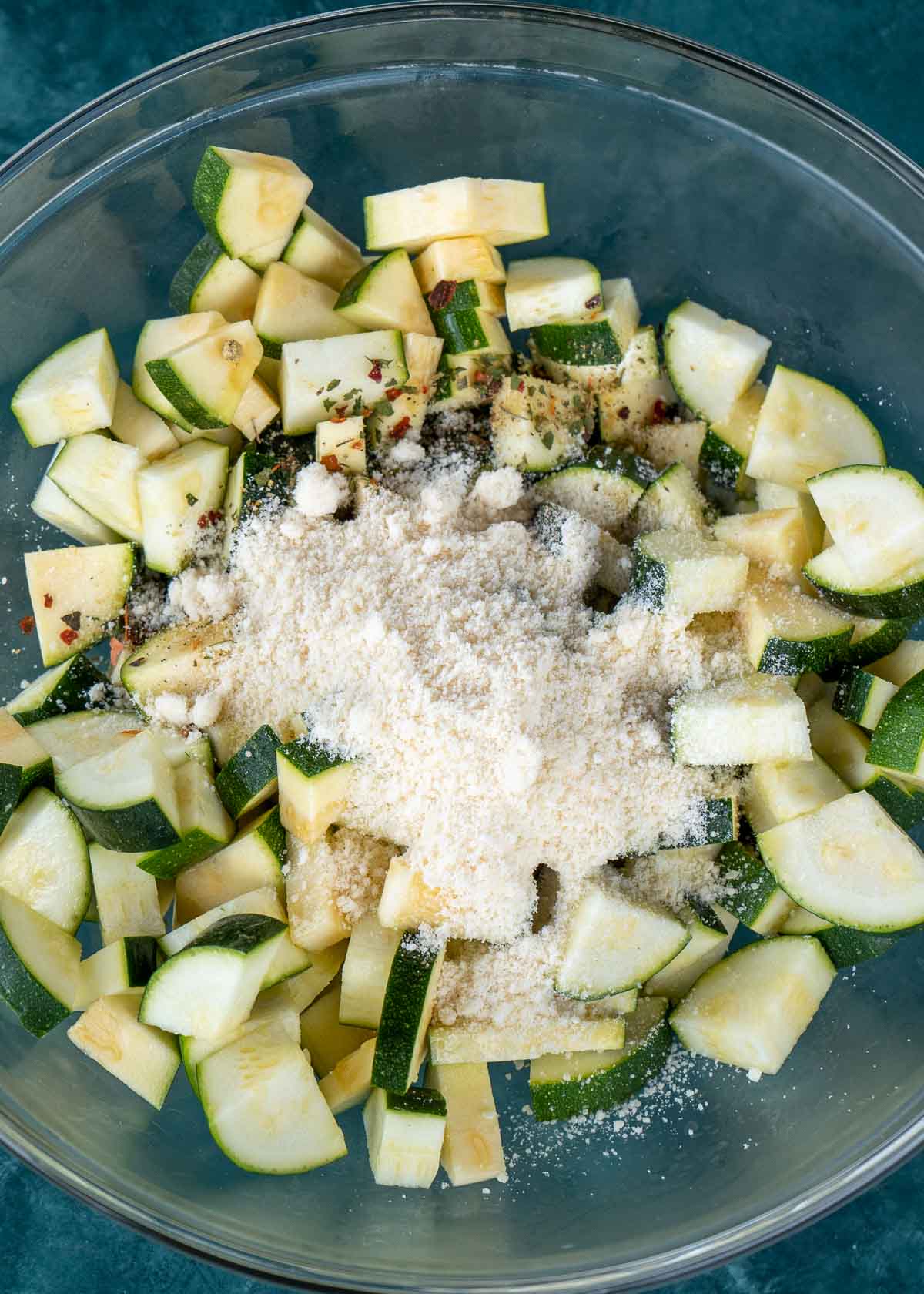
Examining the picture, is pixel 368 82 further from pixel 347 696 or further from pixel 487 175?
pixel 347 696

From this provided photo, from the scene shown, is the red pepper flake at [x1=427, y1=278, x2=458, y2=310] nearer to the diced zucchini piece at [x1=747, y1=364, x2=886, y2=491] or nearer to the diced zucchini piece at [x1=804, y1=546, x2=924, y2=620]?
the diced zucchini piece at [x1=747, y1=364, x2=886, y2=491]

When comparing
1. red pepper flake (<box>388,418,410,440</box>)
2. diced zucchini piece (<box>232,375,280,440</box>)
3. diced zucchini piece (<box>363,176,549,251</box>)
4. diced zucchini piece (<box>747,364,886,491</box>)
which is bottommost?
diced zucchini piece (<box>747,364,886,491</box>)

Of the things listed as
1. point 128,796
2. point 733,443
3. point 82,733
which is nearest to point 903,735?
point 733,443

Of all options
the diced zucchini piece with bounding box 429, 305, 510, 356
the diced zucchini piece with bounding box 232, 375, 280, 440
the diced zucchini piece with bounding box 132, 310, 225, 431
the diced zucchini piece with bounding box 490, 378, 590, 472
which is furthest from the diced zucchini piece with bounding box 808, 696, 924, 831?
the diced zucchini piece with bounding box 132, 310, 225, 431

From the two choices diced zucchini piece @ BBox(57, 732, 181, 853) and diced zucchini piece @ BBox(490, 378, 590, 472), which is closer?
diced zucchini piece @ BBox(57, 732, 181, 853)

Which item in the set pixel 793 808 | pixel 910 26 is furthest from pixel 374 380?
pixel 910 26

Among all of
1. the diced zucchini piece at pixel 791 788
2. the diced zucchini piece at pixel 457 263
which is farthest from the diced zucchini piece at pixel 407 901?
the diced zucchini piece at pixel 457 263
